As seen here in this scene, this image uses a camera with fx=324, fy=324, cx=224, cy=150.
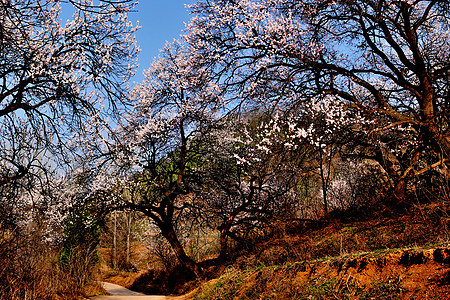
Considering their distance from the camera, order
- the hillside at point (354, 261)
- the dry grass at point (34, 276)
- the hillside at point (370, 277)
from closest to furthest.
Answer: the hillside at point (370, 277) → the hillside at point (354, 261) → the dry grass at point (34, 276)

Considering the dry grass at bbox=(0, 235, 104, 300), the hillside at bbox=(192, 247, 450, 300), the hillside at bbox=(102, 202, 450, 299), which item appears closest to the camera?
the hillside at bbox=(192, 247, 450, 300)

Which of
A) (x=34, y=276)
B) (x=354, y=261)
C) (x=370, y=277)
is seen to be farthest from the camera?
(x=34, y=276)

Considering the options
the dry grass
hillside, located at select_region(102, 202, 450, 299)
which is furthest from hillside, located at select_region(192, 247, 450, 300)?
the dry grass

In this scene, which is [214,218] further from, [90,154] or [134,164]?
[90,154]

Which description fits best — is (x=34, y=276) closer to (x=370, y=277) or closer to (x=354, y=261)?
(x=354, y=261)

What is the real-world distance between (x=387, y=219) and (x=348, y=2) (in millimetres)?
5076

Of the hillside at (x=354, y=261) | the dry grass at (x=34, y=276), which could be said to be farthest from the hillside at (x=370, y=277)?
the dry grass at (x=34, y=276)

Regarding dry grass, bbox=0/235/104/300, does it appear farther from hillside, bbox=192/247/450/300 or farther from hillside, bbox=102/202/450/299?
hillside, bbox=192/247/450/300

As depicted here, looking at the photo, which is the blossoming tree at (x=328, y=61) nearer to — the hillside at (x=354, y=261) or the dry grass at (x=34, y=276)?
the hillside at (x=354, y=261)

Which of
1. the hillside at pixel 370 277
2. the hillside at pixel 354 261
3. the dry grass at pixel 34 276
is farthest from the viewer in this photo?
the dry grass at pixel 34 276

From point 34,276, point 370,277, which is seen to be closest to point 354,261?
point 370,277

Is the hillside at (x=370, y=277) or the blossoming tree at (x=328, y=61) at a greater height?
the blossoming tree at (x=328, y=61)

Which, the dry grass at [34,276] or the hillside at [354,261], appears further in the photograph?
the dry grass at [34,276]

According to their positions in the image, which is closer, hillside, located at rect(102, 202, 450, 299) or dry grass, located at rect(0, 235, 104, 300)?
hillside, located at rect(102, 202, 450, 299)
